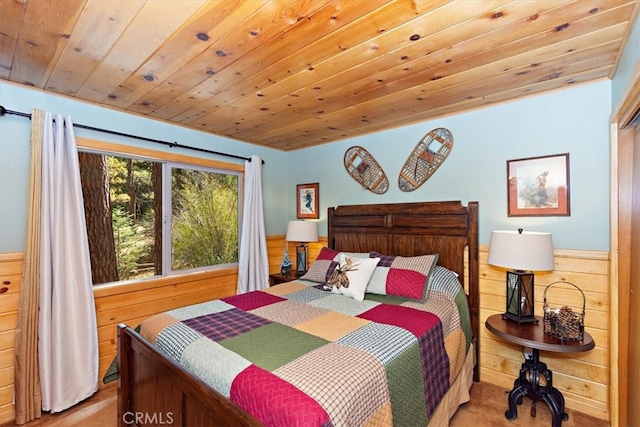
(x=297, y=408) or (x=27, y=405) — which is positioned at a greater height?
(x=297, y=408)

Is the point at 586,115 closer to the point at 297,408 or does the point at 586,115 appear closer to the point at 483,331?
the point at 483,331

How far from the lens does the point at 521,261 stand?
6.48ft

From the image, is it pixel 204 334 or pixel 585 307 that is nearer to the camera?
pixel 204 334

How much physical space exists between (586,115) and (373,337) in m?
2.14

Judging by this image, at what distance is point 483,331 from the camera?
2.53 m

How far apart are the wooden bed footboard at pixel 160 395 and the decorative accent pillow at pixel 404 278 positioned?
1.53 m

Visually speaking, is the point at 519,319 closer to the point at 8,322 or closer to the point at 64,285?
the point at 64,285

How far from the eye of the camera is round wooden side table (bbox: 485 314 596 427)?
6.09 feet

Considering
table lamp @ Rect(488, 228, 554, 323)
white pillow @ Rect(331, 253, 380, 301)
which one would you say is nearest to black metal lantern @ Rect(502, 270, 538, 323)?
table lamp @ Rect(488, 228, 554, 323)

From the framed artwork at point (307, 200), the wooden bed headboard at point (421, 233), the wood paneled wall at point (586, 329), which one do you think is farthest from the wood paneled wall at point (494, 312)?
the framed artwork at point (307, 200)

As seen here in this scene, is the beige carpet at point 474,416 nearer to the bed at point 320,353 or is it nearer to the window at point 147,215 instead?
the bed at point 320,353

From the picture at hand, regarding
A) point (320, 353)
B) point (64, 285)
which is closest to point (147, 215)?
point (64, 285)

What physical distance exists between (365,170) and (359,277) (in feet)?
4.38

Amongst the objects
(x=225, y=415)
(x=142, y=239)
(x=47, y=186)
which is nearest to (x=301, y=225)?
(x=142, y=239)
